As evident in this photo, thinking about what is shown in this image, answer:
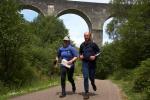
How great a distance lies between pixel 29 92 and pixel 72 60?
2.64 metres

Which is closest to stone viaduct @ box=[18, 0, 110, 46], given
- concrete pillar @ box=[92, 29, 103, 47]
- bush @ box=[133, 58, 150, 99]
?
concrete pillar @ box=[92, 29, 103, 47]

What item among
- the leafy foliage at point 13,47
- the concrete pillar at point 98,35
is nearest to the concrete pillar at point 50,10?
the concrete pillar at point 98,35

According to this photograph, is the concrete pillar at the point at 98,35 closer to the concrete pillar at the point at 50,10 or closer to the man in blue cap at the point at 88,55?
the concrete pillar at the point at 50,10

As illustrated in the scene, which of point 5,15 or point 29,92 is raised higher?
point 5,15

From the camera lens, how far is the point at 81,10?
195 feet

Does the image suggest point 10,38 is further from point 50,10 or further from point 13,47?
point 50,10

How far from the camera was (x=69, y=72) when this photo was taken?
540 inches

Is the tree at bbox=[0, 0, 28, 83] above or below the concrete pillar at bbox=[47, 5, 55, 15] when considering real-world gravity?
below

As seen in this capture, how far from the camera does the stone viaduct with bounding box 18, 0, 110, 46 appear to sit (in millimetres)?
58375

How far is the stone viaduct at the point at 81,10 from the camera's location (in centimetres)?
5838

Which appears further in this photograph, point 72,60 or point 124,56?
point 124,56

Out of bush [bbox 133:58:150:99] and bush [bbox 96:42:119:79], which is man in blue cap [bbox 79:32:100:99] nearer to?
bush [bbox 133:58:150:99]

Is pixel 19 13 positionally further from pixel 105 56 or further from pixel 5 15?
pixel 105 56

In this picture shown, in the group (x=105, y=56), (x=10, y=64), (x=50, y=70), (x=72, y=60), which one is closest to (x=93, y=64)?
(x=72, y=60)
